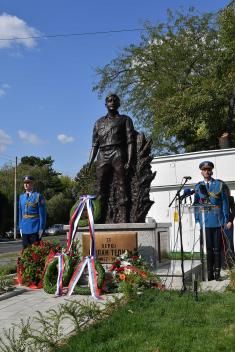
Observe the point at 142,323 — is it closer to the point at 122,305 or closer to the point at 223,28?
the point at 122,305

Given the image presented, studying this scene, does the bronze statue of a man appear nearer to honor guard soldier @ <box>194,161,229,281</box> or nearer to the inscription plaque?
the inscription plaque

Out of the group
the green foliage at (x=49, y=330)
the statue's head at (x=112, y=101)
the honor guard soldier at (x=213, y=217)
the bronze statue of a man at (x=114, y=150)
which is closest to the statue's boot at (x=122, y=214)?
the bronze statue of a man at (x=114, y=150)

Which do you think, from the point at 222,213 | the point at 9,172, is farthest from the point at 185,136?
the point at 9,172

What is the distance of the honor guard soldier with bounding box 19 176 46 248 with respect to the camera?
27.6 feet

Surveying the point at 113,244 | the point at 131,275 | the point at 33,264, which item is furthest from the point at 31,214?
the point at 131,275

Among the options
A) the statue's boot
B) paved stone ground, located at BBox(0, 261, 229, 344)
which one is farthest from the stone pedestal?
the statue's boot

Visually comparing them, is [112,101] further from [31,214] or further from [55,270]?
[55,270]

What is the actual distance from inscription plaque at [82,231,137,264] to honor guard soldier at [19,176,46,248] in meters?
1.13

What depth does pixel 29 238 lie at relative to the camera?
27.9 ft

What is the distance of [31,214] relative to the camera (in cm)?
841

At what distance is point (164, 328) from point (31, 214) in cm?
Result: 470

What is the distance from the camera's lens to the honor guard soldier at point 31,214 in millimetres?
8398

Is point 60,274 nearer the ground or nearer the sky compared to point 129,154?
→ nearer the ground

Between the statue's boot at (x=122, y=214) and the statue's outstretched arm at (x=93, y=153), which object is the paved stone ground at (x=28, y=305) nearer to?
the statue's boot at (x=122, y=214)
